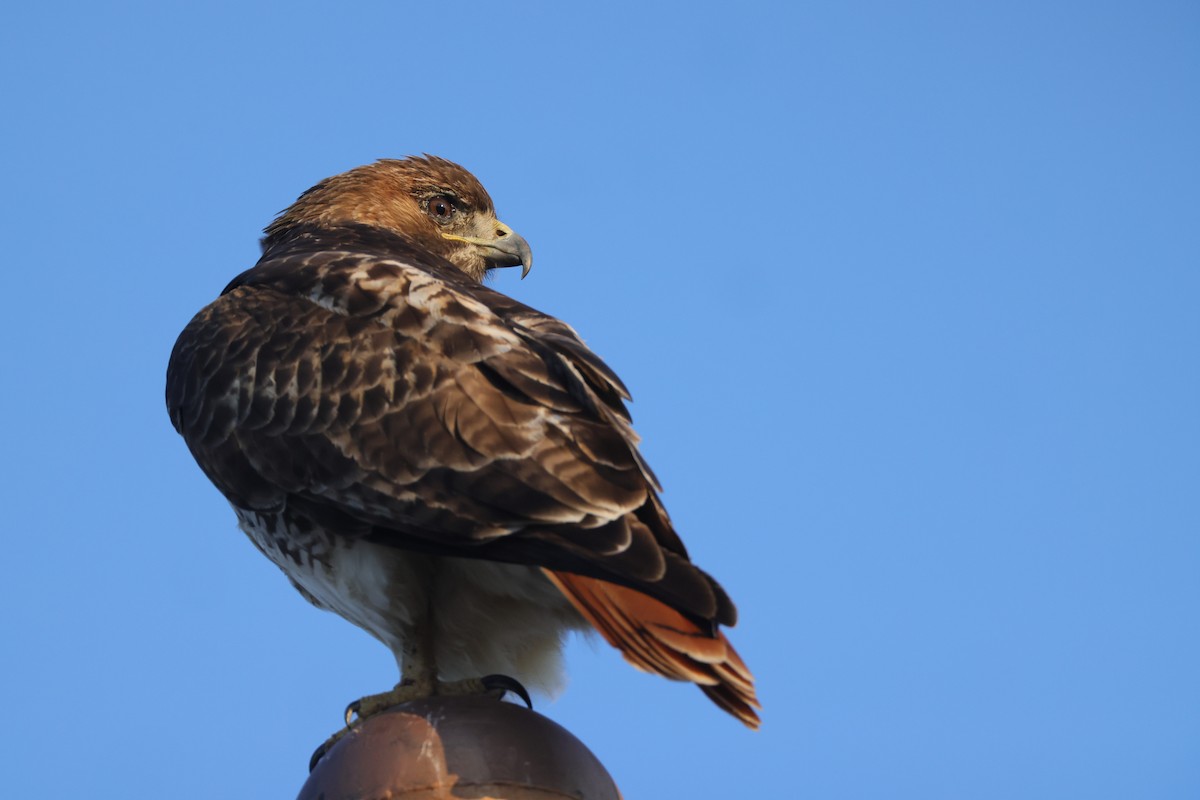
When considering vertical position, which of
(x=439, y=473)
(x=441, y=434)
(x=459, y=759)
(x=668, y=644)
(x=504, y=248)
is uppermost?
(x=504, y=248)

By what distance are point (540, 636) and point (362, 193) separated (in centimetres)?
304

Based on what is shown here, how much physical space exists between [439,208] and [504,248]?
41 cm

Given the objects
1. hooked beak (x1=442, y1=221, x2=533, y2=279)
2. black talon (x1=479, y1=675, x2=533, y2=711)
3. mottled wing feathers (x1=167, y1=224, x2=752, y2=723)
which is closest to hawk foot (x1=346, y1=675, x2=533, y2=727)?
black talon (x1=479, y1=675, x2=533, y2=711)

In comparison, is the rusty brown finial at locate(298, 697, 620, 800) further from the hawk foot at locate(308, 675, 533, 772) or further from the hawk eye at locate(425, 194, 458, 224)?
the hawk eye at locate(425, 194, 458, 224)

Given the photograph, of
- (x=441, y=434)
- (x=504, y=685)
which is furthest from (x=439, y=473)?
(x=504, y=685)

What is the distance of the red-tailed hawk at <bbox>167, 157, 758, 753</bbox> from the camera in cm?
394

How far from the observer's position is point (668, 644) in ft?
12.5

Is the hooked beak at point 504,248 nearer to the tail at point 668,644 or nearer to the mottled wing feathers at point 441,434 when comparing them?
the mottled wing feathers at point 441,434

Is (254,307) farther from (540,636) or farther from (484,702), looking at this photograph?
(484,702)

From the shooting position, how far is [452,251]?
7.32 meters

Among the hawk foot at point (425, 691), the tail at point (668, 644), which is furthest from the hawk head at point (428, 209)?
the tail at point (668, 644)

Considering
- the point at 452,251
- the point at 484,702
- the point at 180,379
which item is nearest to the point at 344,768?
the point at 484,702

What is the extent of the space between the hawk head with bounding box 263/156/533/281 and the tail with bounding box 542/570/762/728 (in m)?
3.50

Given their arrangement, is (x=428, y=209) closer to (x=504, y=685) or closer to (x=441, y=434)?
(x=441, y=434)
